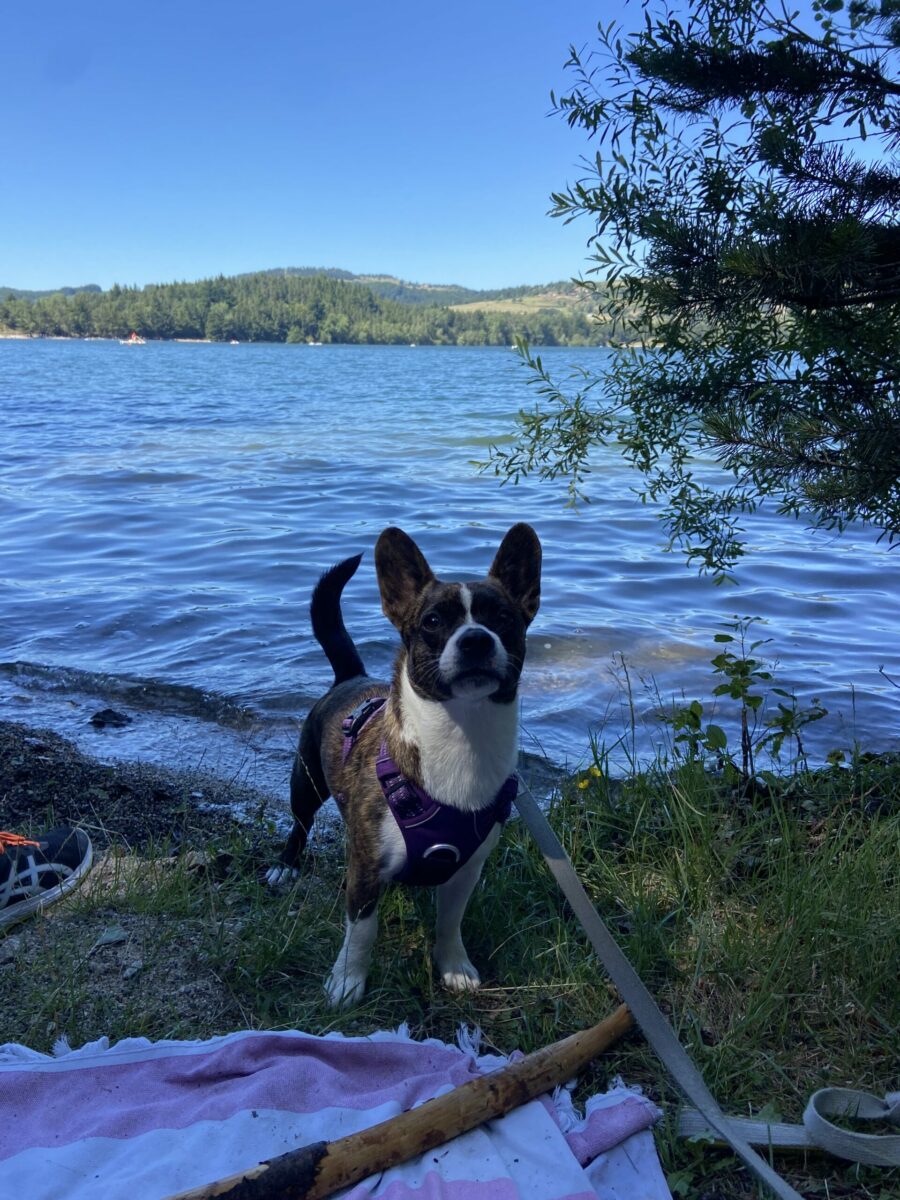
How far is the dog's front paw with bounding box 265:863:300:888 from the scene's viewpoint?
154 inches

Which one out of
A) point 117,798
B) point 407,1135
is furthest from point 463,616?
point 117,798

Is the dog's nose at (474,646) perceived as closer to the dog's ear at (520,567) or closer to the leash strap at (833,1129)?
the dog's ear at (520,567)

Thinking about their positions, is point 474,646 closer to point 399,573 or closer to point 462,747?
point 462,747

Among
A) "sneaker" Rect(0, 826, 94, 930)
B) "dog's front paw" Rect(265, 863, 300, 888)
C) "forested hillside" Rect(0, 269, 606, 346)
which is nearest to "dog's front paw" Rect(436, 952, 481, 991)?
"dog's front paw" Rect(265, 863, 300, 888)

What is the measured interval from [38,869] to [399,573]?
1802mm

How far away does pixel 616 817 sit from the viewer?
399 centimetres

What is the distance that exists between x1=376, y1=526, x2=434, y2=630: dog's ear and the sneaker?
168 cm

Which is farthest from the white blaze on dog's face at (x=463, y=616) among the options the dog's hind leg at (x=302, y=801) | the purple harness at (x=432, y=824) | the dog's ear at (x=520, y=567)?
the dog's hind leg at (x=302, y=801)

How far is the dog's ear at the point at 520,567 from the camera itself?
3.23 meters

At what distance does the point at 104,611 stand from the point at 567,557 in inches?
191

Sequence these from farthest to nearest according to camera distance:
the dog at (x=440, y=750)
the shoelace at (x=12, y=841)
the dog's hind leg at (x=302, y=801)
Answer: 1. the dog's hind leg at (x=302, y=801)
2. the shoelace at (x=12, y=841)
3. the dog at (x=440, y=750)

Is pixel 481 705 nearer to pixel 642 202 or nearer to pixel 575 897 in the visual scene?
pixel 575 897

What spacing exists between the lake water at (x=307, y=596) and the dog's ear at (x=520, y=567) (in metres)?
1.84

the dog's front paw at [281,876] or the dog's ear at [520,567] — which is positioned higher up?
the dog's ear at [520,567]
